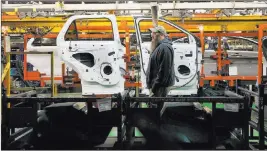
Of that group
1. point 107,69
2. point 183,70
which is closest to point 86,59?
point 107,69

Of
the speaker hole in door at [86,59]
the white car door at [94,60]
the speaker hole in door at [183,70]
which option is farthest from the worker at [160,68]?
the speaker hole in door at [183,70]

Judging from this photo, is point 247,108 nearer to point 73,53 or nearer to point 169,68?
point 169,68

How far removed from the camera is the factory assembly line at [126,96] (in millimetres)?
3305

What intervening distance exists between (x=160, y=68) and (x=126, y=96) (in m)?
0.78

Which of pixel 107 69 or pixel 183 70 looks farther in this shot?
pixel 183 70

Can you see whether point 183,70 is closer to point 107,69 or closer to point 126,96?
point 107,69

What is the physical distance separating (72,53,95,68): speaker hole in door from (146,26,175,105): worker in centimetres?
123

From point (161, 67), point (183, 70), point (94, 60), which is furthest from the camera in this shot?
point (183, 70)

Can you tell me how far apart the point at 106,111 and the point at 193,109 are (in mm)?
1147

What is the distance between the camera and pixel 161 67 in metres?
3.90

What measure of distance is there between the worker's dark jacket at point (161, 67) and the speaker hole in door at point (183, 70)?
1647 mm

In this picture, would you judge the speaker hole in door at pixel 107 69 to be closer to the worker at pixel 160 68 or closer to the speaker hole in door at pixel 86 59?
the speaker hole in door at pixel 86 59

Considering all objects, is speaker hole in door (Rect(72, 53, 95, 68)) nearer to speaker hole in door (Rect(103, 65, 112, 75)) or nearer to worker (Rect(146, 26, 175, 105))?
speaker hole in door (Rect(103, 65, 112, 75))

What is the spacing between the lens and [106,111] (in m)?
3.38
